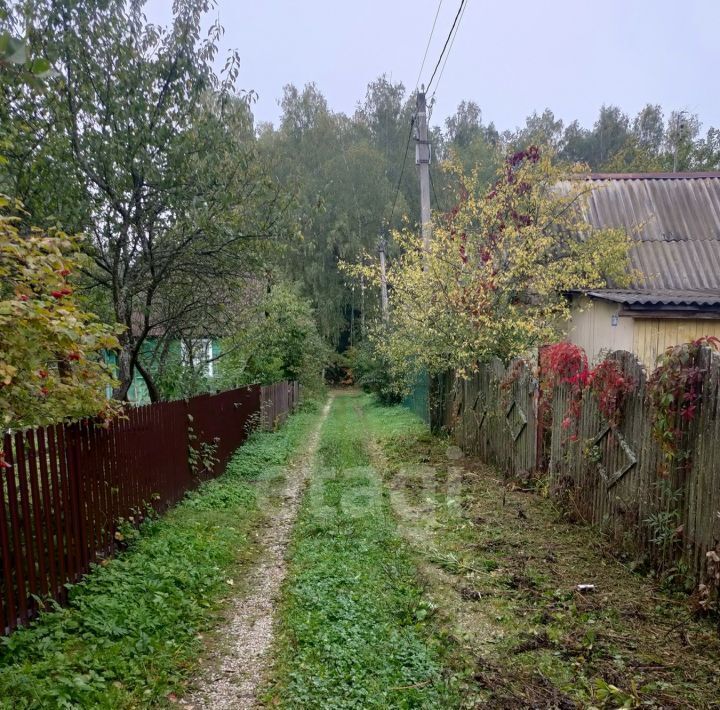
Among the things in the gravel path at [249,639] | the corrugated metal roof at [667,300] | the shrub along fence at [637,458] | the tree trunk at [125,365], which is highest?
the corrugated metal roof at [667,300]

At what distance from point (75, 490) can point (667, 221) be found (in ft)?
47.9

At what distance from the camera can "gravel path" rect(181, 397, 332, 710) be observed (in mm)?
3172

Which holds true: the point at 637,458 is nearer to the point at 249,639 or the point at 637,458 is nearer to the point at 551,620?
the point at 551,620

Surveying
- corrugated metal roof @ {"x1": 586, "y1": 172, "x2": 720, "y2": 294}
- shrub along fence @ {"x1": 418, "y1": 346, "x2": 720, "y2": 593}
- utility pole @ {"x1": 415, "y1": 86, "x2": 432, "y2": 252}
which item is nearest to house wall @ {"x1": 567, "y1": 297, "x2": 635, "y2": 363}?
corrugated metal roof @ {"x1": 586, "y1": 172, "x2": 720, "y2": 294}

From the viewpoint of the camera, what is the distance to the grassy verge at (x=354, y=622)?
3.12 meters

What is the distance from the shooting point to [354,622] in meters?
3.92

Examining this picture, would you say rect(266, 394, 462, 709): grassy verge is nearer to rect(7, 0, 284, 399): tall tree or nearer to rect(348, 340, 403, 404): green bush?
rect(7, 0, 284, 399): tall tree

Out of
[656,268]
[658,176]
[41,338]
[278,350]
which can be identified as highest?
[658,176]

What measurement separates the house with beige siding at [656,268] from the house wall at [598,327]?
18 millimetres

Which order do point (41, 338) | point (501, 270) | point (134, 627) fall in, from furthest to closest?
point (501, 270)
point (134, 627)
point (41, 338)

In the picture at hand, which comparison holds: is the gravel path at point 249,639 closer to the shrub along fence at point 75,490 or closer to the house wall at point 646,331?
the shrub along fence at point 75,490

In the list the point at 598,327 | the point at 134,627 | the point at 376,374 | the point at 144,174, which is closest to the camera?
the point at 134,627

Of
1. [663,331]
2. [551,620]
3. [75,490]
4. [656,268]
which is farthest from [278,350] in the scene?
[551,620]

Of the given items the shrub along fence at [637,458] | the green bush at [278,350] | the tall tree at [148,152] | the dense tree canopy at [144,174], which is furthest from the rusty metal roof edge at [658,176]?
the tall tree at [148,152]
